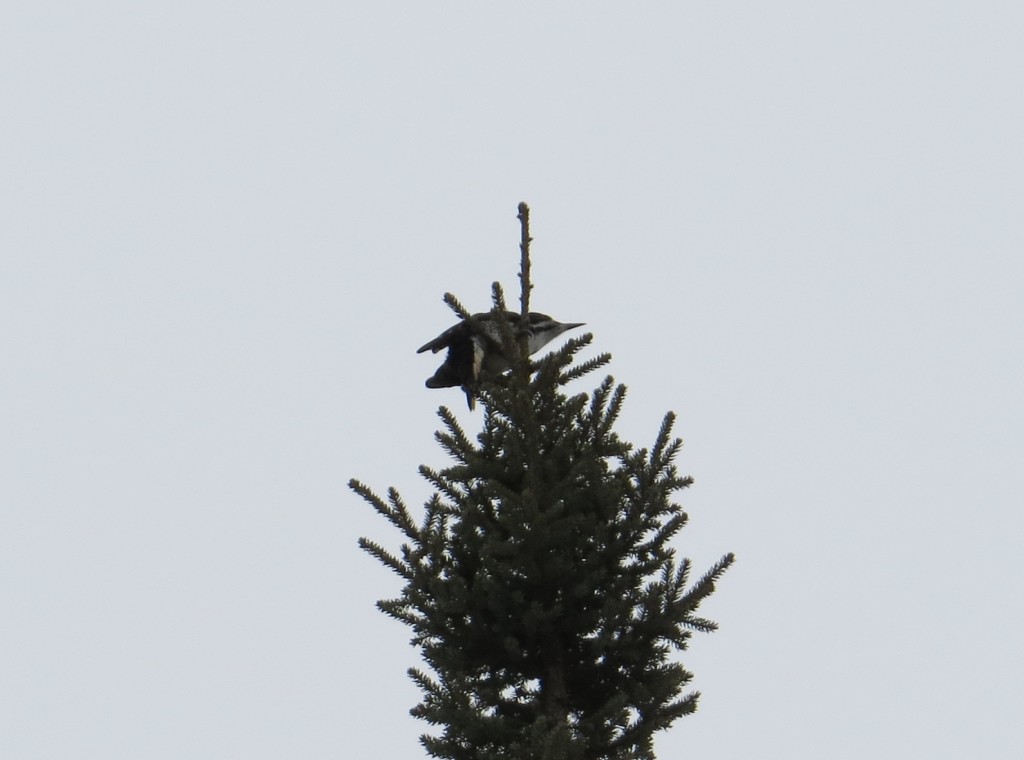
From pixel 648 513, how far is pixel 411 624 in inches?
40.7

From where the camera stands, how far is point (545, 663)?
17.1ft

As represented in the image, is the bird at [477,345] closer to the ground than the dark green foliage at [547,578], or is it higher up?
higher up

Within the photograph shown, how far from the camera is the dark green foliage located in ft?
16.4

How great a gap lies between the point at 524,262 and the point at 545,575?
4.03ft

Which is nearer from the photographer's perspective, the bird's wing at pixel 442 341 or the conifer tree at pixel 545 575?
the conifer tree at pixel 545 575

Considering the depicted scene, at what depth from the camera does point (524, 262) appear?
17.7ft

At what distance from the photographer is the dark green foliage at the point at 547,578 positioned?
16.4 ft

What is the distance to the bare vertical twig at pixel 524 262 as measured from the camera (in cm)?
534

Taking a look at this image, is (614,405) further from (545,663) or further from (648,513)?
(545,663)

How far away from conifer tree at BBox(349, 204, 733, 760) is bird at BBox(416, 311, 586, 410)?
12.0 inches

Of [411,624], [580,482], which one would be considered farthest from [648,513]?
[411,624]

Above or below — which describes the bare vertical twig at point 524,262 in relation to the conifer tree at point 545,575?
above

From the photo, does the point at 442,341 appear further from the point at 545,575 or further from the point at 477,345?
the point at 545,575

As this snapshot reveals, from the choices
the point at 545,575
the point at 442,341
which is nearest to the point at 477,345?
the point at 442,341
